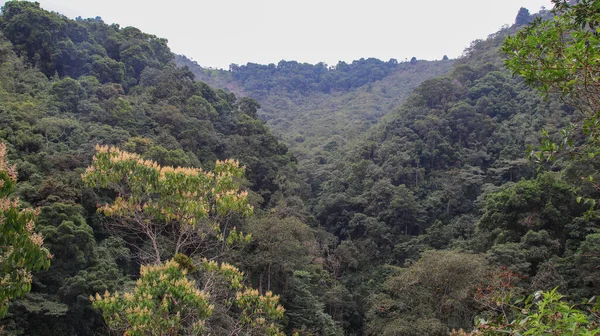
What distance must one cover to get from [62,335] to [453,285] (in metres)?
10.9

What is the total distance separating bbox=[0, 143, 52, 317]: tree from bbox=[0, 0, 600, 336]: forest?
15 mm

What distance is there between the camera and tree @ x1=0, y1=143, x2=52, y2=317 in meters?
2.47

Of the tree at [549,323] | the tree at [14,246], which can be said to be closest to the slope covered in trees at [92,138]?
the tree at [14,246]

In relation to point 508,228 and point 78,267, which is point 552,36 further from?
point 508,228

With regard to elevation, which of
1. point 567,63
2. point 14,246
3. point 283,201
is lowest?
point 283,201

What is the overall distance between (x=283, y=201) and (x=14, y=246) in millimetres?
18195

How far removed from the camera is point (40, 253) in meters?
2.65

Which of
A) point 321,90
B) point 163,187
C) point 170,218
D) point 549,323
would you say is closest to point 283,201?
point 170,218

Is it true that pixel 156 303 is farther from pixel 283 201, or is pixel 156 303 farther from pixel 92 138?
pixel 283 201

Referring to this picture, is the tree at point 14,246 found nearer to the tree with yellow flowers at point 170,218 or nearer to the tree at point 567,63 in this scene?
the tree with yellow flowers at point 170,218

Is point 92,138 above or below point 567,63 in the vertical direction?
below

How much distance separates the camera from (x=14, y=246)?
2.51 metres

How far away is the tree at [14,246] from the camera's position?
97.4 inches

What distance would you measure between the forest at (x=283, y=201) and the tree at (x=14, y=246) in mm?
15
